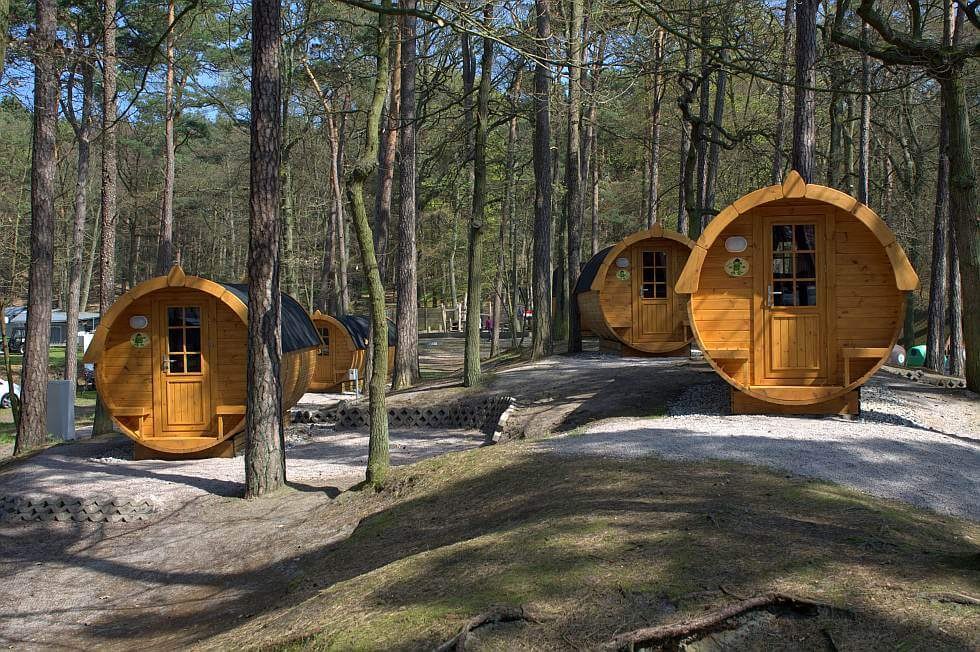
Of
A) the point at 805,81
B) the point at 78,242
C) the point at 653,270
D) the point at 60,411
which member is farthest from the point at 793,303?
the point at 78,242

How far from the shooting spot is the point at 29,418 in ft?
47.5

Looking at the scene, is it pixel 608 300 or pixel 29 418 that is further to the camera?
pixel 608 300

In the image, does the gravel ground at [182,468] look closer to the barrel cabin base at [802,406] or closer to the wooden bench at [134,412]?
the wooden bench at [134,412]

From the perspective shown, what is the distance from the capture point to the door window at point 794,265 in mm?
11328

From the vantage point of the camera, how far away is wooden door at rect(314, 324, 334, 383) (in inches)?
859

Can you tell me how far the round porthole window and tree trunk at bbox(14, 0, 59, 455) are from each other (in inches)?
444

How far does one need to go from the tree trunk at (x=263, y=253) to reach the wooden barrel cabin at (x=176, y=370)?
2.88 meters

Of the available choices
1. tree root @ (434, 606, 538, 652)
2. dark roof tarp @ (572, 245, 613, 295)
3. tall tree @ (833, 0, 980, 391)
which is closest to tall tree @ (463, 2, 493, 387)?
tall tree @ (833, 0, 980, 391)

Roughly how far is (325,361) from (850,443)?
1531 centimetres

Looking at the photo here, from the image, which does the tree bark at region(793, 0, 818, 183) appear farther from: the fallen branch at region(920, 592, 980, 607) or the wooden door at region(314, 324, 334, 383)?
the wooden door at region(314, 324, 334, 383)

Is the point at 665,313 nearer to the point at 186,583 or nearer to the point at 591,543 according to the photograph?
the point at 186,583

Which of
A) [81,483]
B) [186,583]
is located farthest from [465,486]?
[81,483]

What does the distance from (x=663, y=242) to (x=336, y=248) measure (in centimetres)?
1627

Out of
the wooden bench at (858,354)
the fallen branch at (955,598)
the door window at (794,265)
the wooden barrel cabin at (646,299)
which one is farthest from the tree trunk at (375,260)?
the wooden barrel cabin at (646,299)
